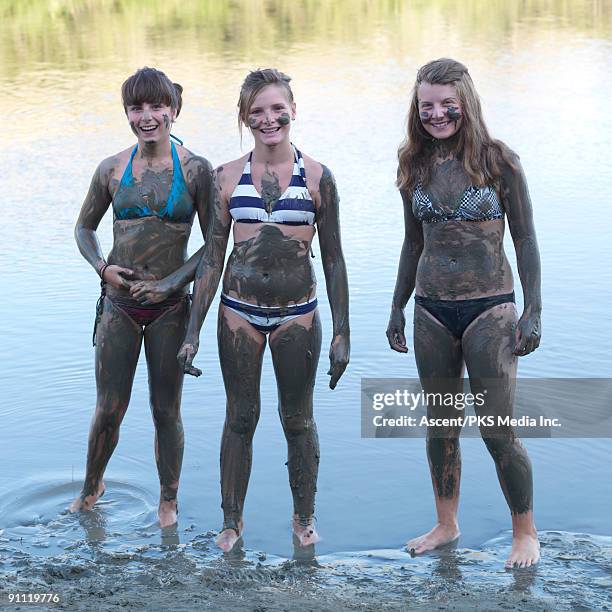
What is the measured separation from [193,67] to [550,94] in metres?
6.50

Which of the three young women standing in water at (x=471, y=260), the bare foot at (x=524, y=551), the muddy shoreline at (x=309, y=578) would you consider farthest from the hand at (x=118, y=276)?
the bare foot at (x=524, y=551)

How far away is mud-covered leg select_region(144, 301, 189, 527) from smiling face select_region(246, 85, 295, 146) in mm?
914

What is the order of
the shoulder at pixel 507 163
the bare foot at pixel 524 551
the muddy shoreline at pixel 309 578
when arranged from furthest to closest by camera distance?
1. the bare foot at pixel 524 551
2. the shoulder at pixel 507 163
3. the muddy shoreline at pixel 309 578

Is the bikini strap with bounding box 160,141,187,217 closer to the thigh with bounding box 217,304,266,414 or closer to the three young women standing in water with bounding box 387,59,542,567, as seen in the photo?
the thigh with bounding box 217,304,266,414

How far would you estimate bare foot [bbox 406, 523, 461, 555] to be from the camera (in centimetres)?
545

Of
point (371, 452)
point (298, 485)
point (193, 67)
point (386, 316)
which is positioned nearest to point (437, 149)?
point (298, 485)

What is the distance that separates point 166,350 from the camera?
18.4 ft

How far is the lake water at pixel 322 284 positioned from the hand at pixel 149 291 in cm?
111

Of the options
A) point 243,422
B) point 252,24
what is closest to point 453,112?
point 243,422

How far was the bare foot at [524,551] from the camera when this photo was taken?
5203mm

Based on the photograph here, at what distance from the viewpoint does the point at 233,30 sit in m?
25.8

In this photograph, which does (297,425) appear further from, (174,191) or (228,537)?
(174,191)

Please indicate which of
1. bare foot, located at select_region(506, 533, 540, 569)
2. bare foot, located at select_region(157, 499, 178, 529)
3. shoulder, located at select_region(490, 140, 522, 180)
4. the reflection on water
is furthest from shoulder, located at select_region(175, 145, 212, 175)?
the reflection on water

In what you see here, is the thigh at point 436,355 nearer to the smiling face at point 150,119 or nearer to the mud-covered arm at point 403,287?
the mud-covered arm at point 403,287
